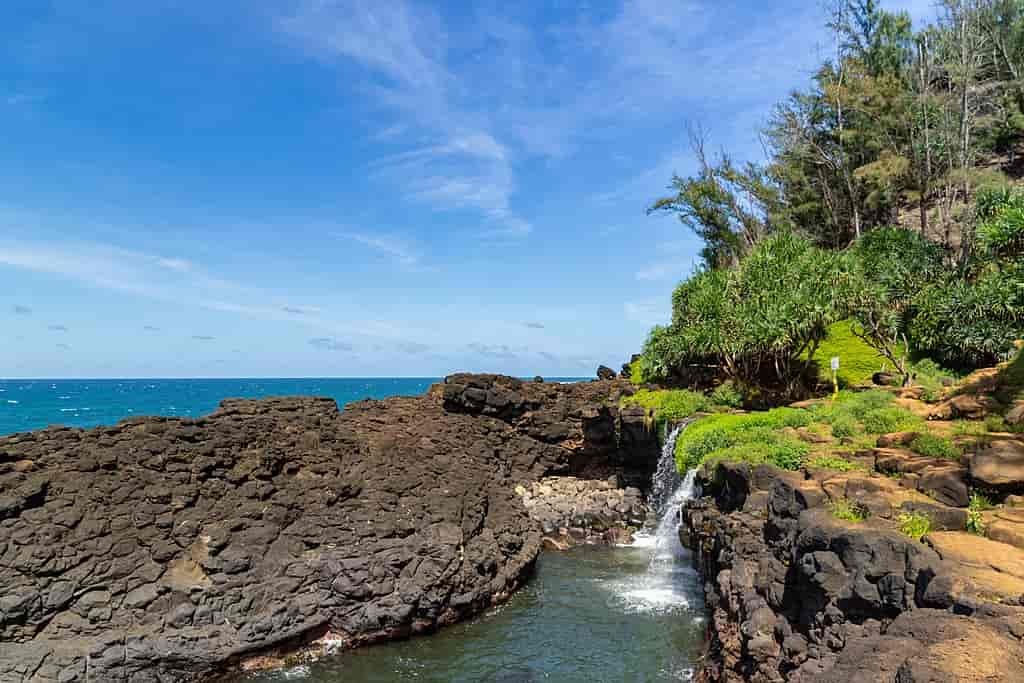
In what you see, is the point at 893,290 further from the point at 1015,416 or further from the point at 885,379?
the point at 1015,416

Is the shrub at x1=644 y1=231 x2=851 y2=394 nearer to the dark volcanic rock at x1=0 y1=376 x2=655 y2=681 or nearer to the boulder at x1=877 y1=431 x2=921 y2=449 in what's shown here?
the boulder at x1=877 y1=431 x2=921 y2=449

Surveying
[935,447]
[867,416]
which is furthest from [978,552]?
[867,416]

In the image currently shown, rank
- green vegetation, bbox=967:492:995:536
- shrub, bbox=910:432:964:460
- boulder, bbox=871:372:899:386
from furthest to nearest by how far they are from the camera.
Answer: boulder, bbox=871:372:899:386, shrub, bbox=910:432:964:460, green vegetation, bbox=967:492:995:536

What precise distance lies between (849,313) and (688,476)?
12.5m

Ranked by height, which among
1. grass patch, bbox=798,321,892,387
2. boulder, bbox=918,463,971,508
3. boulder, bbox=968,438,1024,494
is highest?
grass patch, bbox=798,321,892,387

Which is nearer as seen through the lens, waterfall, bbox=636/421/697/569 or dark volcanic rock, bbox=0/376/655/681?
dark volcanic rock, bbox=0/376/655/681

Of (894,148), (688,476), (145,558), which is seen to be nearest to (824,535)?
(688,476)

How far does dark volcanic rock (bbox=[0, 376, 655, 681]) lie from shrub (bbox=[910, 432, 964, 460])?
1264cm

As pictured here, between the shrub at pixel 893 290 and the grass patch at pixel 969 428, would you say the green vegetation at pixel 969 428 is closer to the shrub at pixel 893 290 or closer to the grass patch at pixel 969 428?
the grass patch at pixel 969 428

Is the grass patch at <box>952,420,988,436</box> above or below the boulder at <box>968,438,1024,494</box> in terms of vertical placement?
above

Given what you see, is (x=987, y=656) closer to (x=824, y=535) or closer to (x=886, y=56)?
(x=824, y=535)

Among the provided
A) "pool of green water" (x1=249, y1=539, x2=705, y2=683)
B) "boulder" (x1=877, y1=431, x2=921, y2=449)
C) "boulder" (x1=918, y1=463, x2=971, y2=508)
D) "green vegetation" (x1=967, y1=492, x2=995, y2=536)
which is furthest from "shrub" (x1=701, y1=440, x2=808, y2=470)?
"green vegetation" (x1=967, y1=492, x2=995, y2=536)

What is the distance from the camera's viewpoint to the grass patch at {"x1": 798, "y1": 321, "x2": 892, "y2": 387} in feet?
99.7

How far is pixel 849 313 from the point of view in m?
28.2
